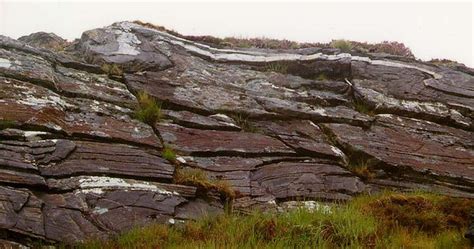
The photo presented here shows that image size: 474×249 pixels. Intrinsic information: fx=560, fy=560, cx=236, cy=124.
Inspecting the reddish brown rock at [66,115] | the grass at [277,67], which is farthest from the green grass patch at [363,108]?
the reddish brown rock at [66,115]

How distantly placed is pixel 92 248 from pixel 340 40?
1207 centimetres

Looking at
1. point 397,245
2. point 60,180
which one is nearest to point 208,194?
point 60,180

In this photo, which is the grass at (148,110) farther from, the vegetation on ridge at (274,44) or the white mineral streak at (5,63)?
the vegetation on ridge at (274,44)

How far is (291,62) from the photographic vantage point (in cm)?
1491

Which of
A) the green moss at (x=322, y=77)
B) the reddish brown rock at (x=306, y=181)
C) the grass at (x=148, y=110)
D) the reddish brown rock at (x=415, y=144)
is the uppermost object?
the green moss at (x=322, y=77)

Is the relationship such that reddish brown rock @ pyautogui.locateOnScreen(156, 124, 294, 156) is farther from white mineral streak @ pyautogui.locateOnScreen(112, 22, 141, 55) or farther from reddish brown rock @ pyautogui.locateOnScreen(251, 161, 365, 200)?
white mineral streak @ pyautogui.locateOnScreen(112, 22, 141, 55)

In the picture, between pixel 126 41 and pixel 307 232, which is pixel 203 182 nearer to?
pixel 307 232

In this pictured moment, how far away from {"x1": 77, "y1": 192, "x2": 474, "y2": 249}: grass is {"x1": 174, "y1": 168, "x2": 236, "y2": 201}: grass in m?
0.59

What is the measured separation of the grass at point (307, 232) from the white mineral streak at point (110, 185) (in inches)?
35.8

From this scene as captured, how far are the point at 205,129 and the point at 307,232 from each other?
3.89 meters

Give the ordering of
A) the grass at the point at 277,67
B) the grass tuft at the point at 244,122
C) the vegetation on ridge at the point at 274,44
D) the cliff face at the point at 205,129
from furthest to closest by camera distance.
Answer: the vegetation on ridge at the point at 274,44 → the grass at the point at 277,67 → the grass tuft at the point at 244,122 → the cliff face at the point at 205,129

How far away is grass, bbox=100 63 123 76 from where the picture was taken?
1273cm

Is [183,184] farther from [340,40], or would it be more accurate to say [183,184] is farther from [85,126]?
[340,40]

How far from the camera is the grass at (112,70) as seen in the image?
1273 cm
